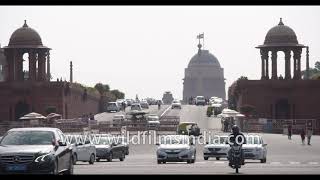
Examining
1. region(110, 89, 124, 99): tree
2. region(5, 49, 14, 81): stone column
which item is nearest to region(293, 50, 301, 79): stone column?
region(5, 49, 14, 81): stone column

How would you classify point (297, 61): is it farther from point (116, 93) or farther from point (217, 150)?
point (116, 93)

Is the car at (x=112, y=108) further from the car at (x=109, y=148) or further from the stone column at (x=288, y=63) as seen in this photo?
the car at (x=109, y=148)

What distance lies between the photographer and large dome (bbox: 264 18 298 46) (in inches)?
3460

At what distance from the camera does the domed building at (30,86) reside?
86.9 metres

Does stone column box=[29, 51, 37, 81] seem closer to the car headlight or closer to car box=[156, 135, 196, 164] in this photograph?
car box=[156, 135, 196, 164]

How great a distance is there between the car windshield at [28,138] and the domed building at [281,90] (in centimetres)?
6112

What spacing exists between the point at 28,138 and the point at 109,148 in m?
16.7

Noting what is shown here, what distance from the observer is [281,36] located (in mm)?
88062

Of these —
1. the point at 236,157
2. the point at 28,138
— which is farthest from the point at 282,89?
the point at 28,138

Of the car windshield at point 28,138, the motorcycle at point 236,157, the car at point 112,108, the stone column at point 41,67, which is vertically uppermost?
the stone column at point 41,67

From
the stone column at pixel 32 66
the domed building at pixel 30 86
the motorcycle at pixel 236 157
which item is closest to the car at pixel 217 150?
the motorcycle at pixel 236 157

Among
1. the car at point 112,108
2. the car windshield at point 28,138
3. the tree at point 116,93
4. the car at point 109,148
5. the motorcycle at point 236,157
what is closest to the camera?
the car windshield at point 28,138
